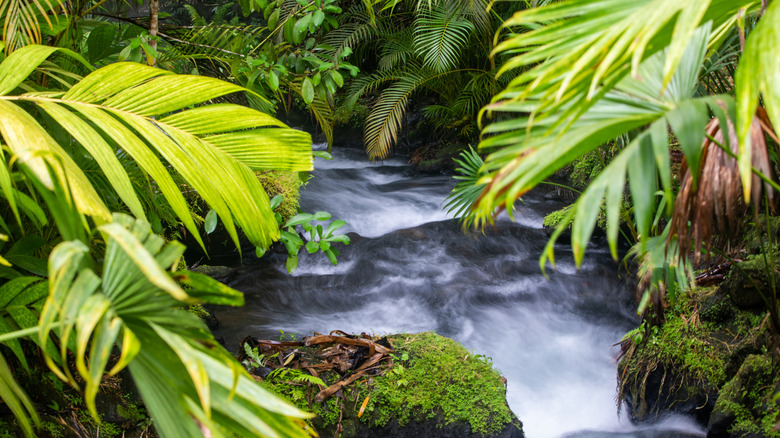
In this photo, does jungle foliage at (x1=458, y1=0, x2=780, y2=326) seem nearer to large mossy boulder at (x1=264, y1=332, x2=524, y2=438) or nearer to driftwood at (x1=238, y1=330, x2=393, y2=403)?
large mossy boulder at (x1=264, y1=332, x2=524, y2=438)

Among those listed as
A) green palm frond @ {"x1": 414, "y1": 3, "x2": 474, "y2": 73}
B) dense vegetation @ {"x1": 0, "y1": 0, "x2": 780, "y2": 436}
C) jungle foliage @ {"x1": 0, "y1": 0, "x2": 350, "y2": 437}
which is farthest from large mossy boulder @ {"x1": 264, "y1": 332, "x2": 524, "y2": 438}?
green palm frond @ {"x1": 414, "y1": 3, "x2": 474, "y2": 73}

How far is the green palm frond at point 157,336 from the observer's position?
655mm

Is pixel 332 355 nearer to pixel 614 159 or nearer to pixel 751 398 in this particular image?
pixel 614 159

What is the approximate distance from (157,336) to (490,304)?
344 cm

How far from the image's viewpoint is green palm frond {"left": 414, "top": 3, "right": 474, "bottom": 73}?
211 inches

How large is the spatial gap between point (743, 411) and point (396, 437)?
4.80 ft

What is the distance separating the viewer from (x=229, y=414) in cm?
71

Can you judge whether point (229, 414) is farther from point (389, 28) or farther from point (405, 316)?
point (389, 28)

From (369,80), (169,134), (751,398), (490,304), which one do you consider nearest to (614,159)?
(169,134)

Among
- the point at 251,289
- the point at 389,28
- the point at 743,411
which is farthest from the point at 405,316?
the point at 389,28

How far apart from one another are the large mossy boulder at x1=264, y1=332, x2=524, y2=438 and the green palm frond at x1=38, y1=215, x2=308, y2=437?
1.25m

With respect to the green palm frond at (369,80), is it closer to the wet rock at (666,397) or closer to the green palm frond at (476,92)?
the green palm frond at (476,92)

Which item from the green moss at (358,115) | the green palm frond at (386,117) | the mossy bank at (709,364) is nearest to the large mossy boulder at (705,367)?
the mossy bank at (709,364)

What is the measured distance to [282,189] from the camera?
3859 millimetres
